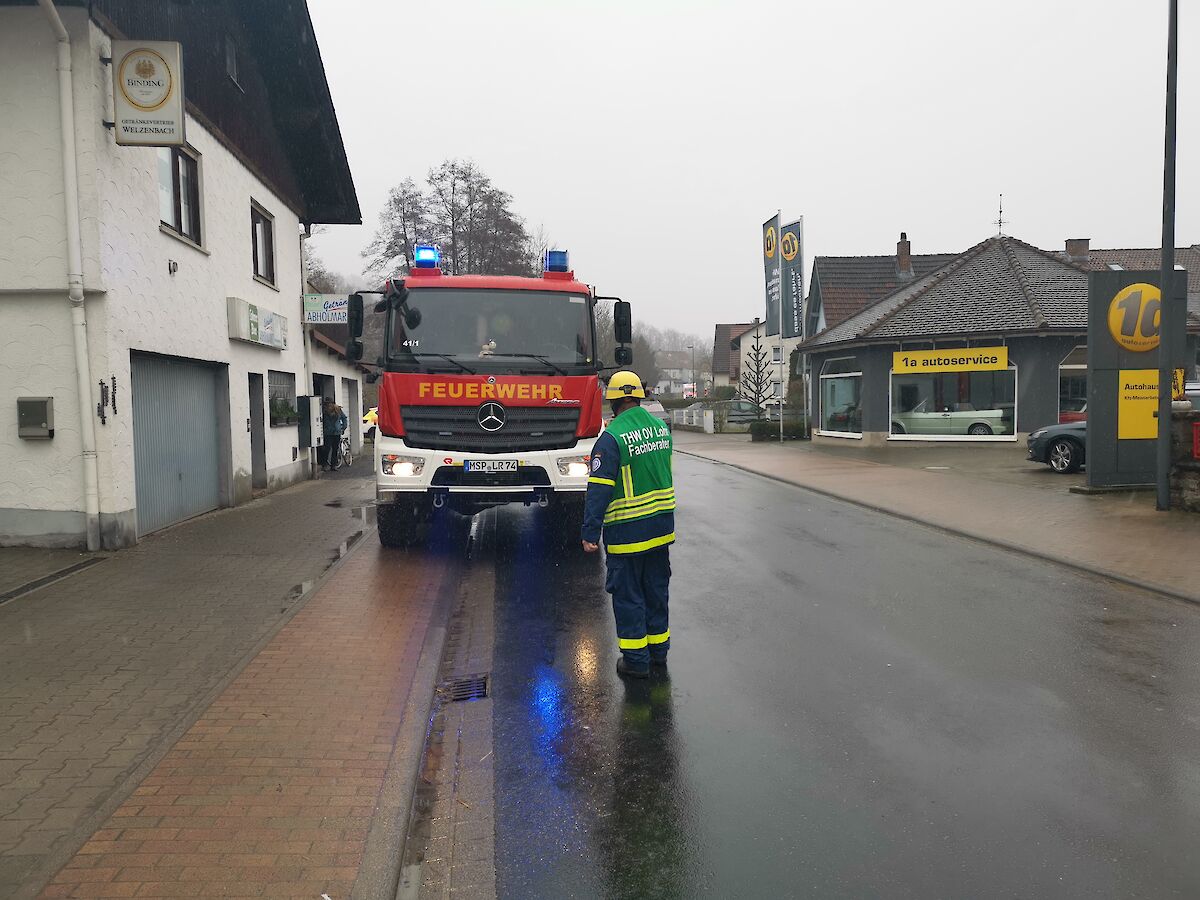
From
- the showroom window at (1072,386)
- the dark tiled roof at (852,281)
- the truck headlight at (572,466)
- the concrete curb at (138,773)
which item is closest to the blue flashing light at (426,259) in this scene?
the truck headlight at (572,466)

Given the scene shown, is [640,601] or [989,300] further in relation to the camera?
[989,300]

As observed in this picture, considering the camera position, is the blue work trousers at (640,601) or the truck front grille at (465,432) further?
the truck front grille at (465,432)

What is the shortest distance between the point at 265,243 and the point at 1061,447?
15528 mm

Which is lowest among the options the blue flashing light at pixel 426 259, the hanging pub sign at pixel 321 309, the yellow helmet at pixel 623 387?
the yellow helmet at pixel 623 387

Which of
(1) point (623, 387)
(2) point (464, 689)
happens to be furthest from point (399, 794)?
(1) point (623, 387)

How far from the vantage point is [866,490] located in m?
15.1

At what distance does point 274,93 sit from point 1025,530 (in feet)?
48.3

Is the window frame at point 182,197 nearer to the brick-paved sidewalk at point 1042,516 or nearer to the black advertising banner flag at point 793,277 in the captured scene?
the brick-paved sidewalk at point 1042,516

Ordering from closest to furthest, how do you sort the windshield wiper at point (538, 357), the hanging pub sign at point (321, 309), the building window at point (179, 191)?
the windshield wiper at point (538, 357)
the building window at point (179, 191)
the hanging pub sign at point (321, 309)

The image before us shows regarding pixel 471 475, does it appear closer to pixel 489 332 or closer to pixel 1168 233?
pixel 489 332

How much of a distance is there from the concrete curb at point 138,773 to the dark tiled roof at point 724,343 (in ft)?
250

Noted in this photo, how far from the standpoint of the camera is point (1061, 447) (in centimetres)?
1648

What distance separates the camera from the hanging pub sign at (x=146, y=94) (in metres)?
8.62

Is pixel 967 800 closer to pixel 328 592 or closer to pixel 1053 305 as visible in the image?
pixel 328 592
